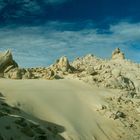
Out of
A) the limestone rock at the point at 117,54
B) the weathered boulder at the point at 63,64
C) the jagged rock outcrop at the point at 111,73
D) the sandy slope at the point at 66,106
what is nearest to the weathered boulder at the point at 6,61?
the sandy slope at the point at 66,106

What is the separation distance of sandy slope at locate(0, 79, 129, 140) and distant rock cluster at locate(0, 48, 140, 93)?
1683 millimetres

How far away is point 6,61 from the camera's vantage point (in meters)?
24.0

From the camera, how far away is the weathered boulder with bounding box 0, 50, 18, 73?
2374 centimetres

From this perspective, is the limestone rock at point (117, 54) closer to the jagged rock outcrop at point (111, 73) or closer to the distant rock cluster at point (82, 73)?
the jagged rock outcrop at point (111, 73)

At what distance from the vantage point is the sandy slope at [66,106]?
19047 mm

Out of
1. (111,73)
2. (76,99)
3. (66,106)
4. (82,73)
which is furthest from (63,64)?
(66,106)

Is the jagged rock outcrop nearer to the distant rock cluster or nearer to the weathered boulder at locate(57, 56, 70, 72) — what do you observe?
the distant rock cluster

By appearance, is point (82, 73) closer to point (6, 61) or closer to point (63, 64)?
point (63, 64)

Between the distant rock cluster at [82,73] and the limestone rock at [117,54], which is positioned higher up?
the limestone rock at [117,54]

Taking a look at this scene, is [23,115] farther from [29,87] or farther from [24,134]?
[29,87]

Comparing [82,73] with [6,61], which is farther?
[82,73]

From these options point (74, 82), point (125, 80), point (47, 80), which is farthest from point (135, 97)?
point (47, 80)

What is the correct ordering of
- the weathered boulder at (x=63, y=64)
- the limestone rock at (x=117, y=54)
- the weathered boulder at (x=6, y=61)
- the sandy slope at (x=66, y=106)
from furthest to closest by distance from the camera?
the limestone rock at (x=117, y=54)
the weathered boulder at (x=63, y=64)
the weathered boulder at (x=6, y=61)
the sandy slope at (x=66, y=106)

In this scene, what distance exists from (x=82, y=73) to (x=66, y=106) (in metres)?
7.11
